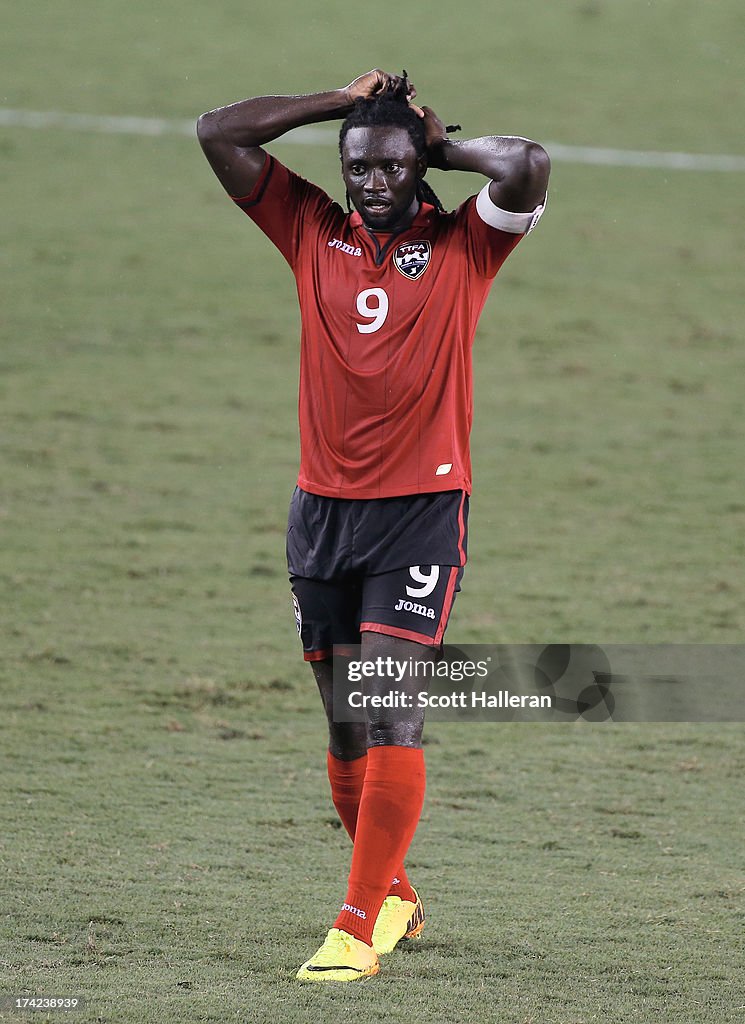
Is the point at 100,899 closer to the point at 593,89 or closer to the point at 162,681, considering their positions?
the point at 162,681

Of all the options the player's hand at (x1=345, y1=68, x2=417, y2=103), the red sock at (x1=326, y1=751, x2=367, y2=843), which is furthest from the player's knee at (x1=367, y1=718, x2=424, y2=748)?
the player's hand at (x1=345, y1=68, x2=417, y2=103)

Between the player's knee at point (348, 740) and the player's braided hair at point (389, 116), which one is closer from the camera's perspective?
the player's braided hair at point (389, 116)

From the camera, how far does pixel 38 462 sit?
1152cm

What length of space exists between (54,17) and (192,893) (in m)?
20.1

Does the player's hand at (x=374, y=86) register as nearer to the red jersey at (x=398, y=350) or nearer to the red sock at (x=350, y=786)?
the red jersey at (x=398, y=350)

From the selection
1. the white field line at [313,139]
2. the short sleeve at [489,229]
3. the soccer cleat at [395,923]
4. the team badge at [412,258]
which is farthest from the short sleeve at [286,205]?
the white field line at [313,139]

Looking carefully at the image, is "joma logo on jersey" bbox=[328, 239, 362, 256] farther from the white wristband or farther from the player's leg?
the player's leg

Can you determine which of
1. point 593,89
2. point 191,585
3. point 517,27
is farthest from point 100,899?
point 517,27

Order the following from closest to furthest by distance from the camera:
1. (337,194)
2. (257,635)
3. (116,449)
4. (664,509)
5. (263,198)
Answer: (263,198) → (257,635) → (664,509) → (116,449) → (337,194)

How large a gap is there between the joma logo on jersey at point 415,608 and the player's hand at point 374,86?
1.43 meters

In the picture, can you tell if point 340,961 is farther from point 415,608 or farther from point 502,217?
point 502,217

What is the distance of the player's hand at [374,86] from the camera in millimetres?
4402

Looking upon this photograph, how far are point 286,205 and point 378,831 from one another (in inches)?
73.2

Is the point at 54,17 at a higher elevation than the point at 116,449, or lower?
higher
